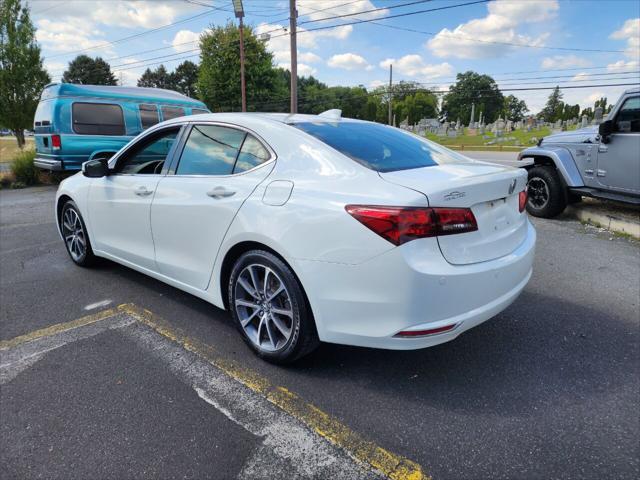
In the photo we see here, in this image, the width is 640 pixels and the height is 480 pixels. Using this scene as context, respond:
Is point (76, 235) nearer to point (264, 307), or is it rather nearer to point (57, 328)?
point (57, 328)

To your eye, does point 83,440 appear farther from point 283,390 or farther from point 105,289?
point 105,289

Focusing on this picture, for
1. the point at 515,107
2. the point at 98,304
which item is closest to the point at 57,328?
the point at 98,304

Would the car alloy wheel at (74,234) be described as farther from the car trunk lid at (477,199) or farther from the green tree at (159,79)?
the green tree at (159,79)

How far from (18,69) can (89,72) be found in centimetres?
6464

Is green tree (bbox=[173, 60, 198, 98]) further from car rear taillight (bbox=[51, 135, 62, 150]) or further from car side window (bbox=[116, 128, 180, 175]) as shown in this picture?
car side window (bbox=[116, 128, 180, 175])

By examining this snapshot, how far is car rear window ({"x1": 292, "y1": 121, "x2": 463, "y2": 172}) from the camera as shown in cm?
262

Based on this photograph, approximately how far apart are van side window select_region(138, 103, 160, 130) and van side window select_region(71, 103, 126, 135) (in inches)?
20.4

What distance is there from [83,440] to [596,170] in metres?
7.00

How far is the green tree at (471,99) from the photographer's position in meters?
92.4

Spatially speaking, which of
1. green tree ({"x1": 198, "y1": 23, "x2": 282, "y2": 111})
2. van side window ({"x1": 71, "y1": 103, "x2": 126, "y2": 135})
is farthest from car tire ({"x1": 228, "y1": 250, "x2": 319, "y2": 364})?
green tree ({"x1": 198, "y1": 23, "x2": 282, "y2": 111})

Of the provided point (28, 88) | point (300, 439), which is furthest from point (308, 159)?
point (28, 88)

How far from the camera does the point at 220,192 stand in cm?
284

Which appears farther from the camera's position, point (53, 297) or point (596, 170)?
point (596, 170)

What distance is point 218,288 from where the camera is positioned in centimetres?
298
